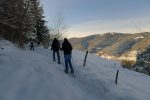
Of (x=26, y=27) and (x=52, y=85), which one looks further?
(x=26, y=27)

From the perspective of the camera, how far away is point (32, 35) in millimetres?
49938

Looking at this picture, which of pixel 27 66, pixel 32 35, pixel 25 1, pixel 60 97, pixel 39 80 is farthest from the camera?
pixel 32 35

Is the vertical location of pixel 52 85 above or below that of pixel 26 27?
below

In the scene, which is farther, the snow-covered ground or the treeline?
the treeline

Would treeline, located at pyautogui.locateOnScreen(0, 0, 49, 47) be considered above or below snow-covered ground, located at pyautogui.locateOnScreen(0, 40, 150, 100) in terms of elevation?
above

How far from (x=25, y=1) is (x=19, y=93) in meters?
34.6

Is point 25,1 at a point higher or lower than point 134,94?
higher

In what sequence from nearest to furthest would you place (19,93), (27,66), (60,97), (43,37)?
1. (19,93)
2. (60,97)
3. (27,66)
4. (43,37)

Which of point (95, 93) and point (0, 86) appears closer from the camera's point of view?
point (0, 86)

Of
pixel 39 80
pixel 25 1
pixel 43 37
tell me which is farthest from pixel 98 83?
pixel 43 37

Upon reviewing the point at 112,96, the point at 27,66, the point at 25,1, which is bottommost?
the point at 112,96

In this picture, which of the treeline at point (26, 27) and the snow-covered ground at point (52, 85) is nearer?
the snow-covered ground at point (52, 85)

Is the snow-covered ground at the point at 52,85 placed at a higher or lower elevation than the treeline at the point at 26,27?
lower

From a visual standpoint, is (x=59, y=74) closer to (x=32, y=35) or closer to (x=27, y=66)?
(x=27, y=66)
